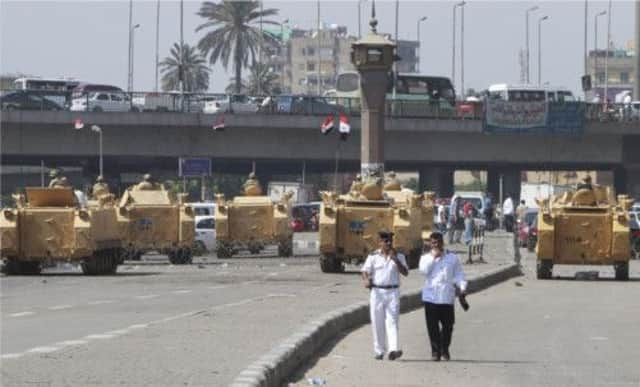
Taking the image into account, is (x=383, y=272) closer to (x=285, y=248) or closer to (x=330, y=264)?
Answer: (x=330, y=264)

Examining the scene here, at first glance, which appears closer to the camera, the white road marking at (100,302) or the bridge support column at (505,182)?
the white road marking at (100,302)

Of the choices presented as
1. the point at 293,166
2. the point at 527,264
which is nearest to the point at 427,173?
the point at 293,166

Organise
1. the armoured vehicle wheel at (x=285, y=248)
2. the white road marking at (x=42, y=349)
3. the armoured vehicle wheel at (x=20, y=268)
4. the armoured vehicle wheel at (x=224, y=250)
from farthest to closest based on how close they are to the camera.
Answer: the armoured vehicle wheel at (x=285, y=248), the armoured vehicle wheel at (x=224, y=250), the armoured vehicle wheel at (x=20, y=268), the white road marking at (x=42, y=349)

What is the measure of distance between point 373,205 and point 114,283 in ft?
26.9

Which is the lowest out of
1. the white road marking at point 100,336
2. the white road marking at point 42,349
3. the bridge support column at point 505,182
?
the white road marking at point 100,336

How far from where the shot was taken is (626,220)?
134 feet

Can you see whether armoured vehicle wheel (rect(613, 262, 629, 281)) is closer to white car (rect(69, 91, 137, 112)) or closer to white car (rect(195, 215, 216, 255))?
white car (rect(195, 215, 216, 255))

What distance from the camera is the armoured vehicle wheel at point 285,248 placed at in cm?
5238

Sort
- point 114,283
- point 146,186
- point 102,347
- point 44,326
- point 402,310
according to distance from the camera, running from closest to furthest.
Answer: point 102,347
point 44,326
point 402,310
point 114,283
point 146,186

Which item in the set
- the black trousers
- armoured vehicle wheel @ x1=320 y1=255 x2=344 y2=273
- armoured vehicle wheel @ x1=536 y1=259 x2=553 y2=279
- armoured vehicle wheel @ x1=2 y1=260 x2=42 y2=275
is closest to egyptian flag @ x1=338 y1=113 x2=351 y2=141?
armoured vehicle wheel @ x1=320 y1=255 x2=344 y2=273

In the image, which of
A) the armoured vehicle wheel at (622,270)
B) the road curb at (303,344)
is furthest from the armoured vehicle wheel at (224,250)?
the road curb at (303,344)

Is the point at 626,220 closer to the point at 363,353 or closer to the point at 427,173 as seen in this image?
the point at 363,353

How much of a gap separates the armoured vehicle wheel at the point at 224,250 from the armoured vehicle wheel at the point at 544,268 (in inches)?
476

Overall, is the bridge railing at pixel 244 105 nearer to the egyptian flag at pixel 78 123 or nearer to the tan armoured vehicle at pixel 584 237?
the egyptian flag at pixel 78 123
